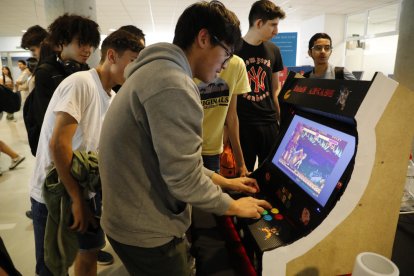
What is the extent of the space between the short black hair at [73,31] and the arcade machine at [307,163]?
98 centimetres

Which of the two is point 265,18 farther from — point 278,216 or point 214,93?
point 278,216

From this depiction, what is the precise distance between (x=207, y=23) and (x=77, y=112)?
0.59 metres

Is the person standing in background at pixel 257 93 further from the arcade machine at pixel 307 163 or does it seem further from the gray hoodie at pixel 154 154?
the gray hoodie at pixel 154 154

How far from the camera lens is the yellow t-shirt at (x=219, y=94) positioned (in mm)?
1576

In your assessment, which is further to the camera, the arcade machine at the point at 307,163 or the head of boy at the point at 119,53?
the head of boy at the point at 119,53

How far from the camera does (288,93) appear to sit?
1149 millimetres

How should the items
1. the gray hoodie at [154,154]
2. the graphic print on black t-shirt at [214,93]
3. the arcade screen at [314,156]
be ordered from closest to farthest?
the gray hoodie at [154,154]
the arcade screen at [314,156]
the graphic print on black t-shirt at [214,93]

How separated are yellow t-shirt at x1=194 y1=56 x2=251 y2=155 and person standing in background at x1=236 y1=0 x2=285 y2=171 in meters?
0.33

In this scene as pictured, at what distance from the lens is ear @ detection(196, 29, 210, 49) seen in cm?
83

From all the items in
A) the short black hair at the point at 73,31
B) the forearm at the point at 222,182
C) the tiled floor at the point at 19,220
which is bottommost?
the tiled floor at the point at 19,220

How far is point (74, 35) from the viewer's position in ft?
4.71

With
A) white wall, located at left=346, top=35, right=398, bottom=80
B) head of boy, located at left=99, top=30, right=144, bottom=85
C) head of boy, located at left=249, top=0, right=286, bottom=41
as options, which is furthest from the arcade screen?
white wall, located at left=346, top=35, right=398, bottom=80

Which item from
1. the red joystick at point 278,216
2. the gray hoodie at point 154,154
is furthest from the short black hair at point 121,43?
the red joystick at point 278,216

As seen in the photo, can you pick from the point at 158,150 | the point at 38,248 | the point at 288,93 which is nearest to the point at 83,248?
the point at 38,248
